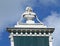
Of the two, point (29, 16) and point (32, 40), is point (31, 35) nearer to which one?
point (32, 40)

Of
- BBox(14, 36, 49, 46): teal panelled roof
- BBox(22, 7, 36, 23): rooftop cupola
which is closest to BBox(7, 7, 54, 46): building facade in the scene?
BBox(14, 36, 49, 46): teal panelled roof

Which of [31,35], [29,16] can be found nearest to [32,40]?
[31,35]

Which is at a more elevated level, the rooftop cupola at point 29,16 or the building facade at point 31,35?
the rooftop cupola at point 29,16

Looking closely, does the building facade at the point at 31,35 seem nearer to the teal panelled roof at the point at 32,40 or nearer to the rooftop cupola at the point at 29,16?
the teal panelled roof at the point at 32,40

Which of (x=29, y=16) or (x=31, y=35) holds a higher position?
(x=29, y=16)

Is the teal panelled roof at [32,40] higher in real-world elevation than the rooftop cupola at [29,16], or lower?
lower

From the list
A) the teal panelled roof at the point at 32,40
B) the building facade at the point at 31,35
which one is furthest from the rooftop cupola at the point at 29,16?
the teal panelled roof at the point at 32,40

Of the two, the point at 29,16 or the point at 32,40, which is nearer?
the point at 32,40

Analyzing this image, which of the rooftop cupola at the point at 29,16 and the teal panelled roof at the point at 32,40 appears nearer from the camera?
the teal panelled roof at the point at 32,40

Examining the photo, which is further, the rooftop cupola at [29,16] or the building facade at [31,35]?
the rooftop cupola at [29,16]

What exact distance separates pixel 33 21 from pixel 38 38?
3145 millimetres

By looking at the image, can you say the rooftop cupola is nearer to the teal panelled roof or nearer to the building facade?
the building facade

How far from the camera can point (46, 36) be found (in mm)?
100812

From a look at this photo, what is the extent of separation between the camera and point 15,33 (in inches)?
3957
